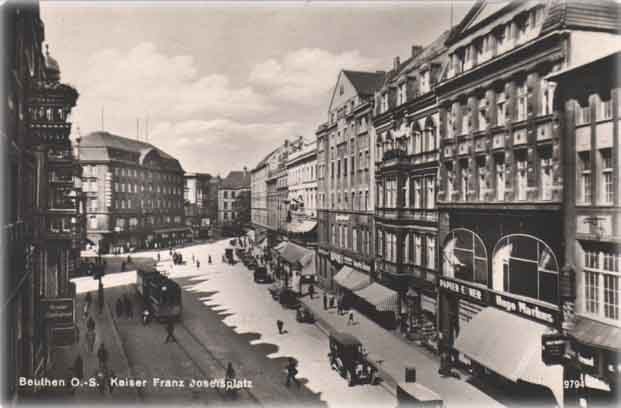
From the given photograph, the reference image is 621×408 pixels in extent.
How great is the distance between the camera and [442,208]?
26.0 metres

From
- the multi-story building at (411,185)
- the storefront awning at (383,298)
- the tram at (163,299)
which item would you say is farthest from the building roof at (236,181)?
the storefront awning at (383,298)

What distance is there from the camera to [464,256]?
24312 millimetres

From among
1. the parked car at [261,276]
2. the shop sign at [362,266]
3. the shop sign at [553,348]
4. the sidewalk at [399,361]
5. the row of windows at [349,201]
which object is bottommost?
the sidewalk at [399,361]

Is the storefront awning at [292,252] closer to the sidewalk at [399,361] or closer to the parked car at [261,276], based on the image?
the parked car at [261,276]

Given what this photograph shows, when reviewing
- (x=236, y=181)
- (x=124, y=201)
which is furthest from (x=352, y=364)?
(x=236, y=181)

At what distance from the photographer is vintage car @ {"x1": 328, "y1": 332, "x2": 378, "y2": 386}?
22.4 meters

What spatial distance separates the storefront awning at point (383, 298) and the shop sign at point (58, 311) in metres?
16.5

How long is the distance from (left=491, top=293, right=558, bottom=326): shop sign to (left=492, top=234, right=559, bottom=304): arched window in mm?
350

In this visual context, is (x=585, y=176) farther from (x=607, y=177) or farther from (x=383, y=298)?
(x=383, y=298)

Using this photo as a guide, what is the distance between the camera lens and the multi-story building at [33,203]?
16266 mm

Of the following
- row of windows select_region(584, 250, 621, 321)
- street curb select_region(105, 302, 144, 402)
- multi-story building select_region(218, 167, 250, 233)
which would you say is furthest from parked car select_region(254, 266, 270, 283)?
multi-story building select_region(218, 167, 250, 233)

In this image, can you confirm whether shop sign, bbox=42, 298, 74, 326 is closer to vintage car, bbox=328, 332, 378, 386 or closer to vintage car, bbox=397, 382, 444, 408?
vintage car, bbox=328, 332, 378, 386

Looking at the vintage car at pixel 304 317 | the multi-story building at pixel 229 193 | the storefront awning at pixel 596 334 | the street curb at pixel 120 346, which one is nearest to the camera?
the storefront awning at pixel 596 334

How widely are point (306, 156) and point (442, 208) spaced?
3156 centimetres
